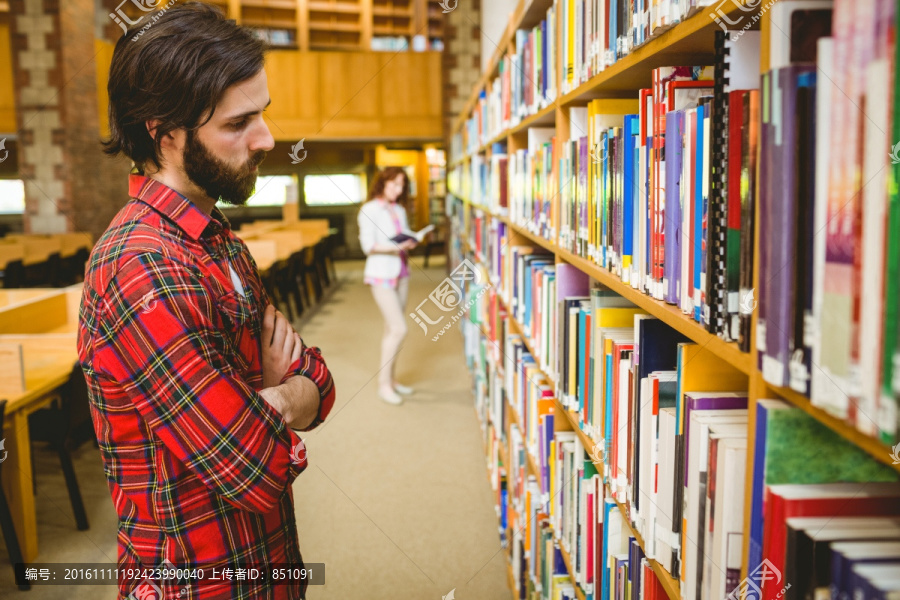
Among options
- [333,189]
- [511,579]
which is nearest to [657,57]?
[511,579]

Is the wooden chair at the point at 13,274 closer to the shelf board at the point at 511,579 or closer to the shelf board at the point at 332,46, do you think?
the shelf board at the point at 511,579

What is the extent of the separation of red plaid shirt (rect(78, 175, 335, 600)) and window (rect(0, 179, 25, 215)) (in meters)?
13.6

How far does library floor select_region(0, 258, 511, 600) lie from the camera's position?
2674 millimetres

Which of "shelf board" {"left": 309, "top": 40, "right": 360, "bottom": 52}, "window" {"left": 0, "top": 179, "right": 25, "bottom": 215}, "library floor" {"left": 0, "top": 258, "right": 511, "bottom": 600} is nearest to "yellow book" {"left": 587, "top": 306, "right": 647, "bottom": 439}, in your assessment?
"library floor" {"left": 0, "top": 258, "right": 511, "bottom": 600}

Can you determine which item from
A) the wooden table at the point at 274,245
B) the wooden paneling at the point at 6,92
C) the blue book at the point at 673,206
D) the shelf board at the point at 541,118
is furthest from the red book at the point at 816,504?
the wooden paneling at the point at 6,92

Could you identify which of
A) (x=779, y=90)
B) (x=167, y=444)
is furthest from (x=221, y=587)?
(x=779, y=90)

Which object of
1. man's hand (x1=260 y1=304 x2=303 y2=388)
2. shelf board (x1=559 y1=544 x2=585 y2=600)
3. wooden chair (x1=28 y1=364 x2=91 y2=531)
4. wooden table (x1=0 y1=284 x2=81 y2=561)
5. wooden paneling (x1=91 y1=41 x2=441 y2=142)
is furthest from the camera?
wooden paneling (x1=91 y1=41 x2=441 y2=142)

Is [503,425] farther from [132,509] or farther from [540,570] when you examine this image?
[132,509]

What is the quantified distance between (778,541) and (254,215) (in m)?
14.3

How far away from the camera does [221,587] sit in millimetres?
1159

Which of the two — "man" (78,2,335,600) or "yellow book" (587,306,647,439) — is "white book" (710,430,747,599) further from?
"man" (78,2,335,600)

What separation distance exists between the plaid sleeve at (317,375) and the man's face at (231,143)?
35 centimetres

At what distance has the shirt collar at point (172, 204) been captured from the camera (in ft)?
3.75

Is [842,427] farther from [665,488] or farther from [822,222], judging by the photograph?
[665,488]
